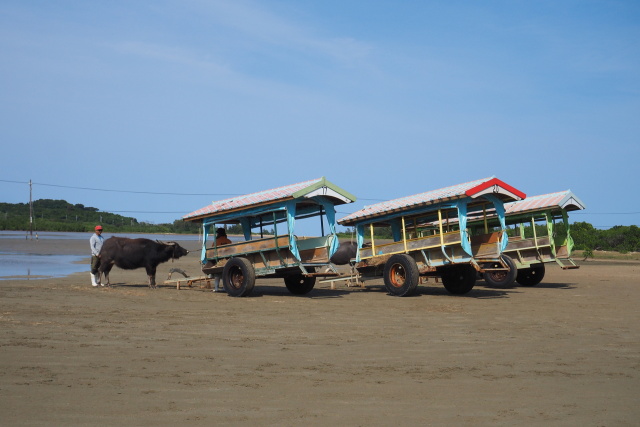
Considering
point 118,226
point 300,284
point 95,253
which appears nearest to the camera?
point 300,284

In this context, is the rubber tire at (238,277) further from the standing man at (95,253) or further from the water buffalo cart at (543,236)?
the water buffalo cart at (543,236)

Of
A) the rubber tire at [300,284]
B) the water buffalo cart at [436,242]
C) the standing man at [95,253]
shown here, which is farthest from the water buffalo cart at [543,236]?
the standing man at [95,253]

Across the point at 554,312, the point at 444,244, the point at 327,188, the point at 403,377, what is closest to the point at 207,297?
the point at 327,188

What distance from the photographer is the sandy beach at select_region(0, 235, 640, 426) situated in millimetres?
5422

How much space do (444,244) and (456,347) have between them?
774 cm

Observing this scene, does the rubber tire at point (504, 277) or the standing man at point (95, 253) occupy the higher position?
the standing man at point (95, 253)

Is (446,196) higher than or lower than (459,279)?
higher

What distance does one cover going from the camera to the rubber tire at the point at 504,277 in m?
19.6

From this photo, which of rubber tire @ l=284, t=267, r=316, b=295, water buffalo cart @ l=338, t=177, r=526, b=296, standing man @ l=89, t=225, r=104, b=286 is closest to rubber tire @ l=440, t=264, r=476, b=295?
water buffalo cart @ l=338, t=177, r=526, b=296

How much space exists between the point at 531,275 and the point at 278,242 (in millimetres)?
9764

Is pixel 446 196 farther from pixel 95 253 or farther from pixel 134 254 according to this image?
pixel 95 253

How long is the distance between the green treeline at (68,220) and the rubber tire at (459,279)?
56.1m

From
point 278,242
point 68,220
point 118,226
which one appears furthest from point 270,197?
point 68,220

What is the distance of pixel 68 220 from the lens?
8256 cm
